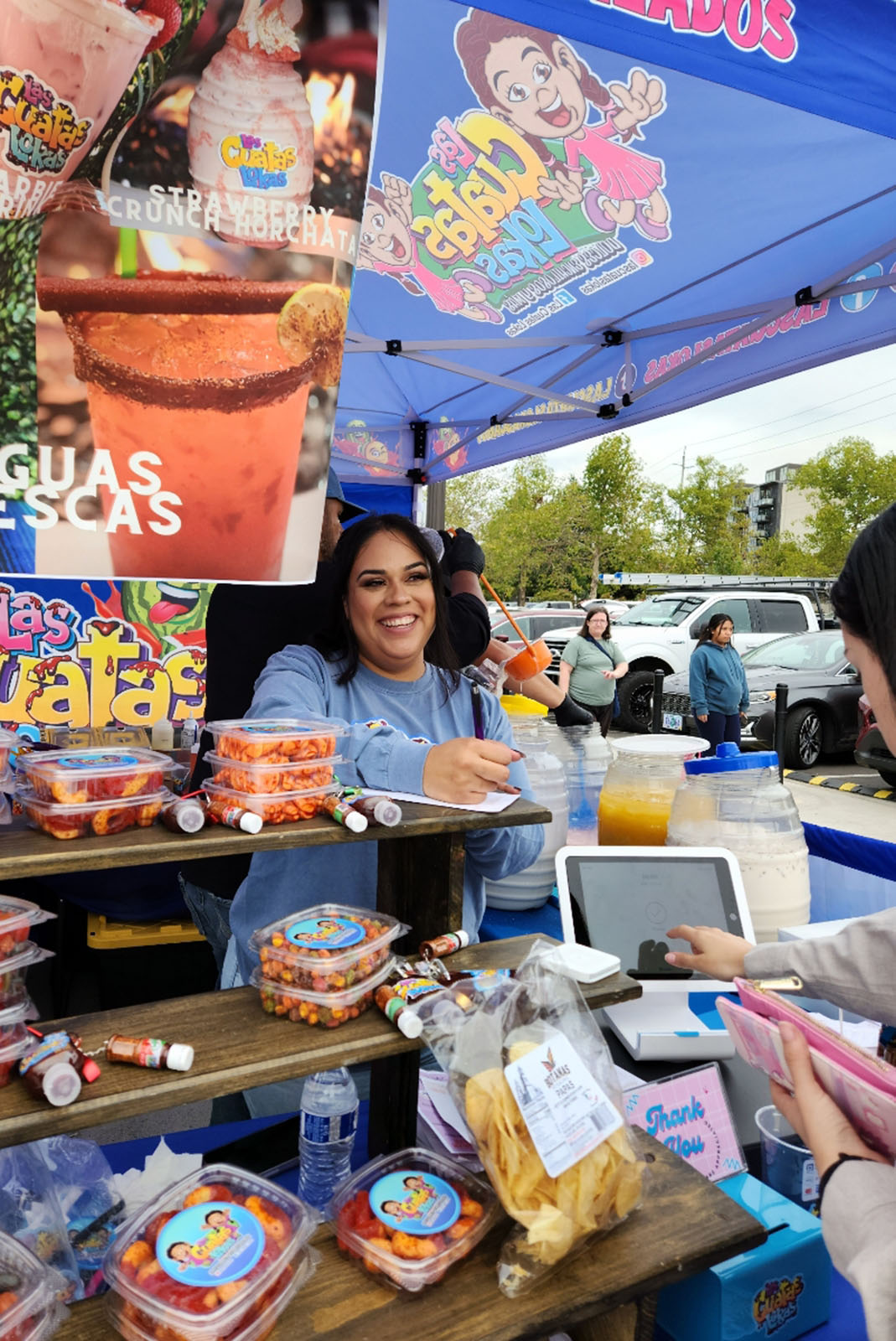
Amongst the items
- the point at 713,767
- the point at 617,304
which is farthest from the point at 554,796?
the point at 617,304

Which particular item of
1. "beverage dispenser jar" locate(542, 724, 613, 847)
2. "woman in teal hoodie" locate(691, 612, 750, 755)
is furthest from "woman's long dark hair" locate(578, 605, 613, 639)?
"beverage dispenser jar" locate(542, 724, 613, 847)

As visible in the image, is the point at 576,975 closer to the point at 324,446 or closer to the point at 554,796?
the point at 324,446

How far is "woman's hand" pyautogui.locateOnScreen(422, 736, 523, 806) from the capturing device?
132 centimetres

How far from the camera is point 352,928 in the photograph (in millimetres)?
1219

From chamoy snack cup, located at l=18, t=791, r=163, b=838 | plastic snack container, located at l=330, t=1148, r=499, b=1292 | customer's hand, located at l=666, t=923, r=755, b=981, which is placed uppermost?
chamoy snack cup, located at l=18, t=791, r=163, b=838

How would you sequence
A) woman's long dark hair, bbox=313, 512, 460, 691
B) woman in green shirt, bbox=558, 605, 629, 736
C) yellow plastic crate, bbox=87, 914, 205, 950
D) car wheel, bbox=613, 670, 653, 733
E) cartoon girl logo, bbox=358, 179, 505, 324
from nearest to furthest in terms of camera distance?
woman's long dark hair, bbox=313, 512, 460, 691 → cartoon girl logo, bbox=358, 179, 505, 324 → yellow plastic crate, bbox=87, 914, 205, 950 → woman in green shirt, bbox=558, 605, 629, 736 → car wheel, bbox=613, 670, 653, 733

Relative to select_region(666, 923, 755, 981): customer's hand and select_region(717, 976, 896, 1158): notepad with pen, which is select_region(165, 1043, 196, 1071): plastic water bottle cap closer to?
select_region(717, 976, 896, 1158): notepad with pen

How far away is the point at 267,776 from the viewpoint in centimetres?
122

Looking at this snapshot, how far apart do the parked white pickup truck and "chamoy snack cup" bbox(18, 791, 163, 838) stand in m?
10.7

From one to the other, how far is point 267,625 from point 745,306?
260 centimetres

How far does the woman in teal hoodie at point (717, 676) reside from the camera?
830 cm

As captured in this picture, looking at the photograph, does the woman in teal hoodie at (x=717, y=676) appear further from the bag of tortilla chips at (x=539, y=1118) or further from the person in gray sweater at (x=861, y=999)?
the bag of tortilla chips at (x=539, y=1118)

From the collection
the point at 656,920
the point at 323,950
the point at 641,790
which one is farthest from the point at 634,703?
the point at 323,950

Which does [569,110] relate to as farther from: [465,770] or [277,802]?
[277,802]
